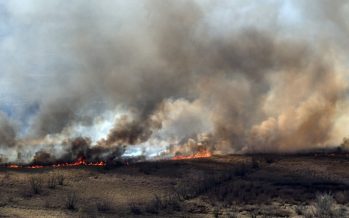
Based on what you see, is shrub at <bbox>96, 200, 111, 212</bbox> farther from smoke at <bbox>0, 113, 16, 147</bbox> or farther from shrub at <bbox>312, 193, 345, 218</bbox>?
smoke at <bbox>0, 113, 16, 147</bbox>

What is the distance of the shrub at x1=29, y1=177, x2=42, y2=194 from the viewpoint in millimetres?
25173

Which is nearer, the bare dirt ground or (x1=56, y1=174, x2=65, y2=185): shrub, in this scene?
the bare dirt ground

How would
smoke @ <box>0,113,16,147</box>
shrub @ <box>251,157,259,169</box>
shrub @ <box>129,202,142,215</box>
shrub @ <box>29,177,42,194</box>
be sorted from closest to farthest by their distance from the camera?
shrub @ <box>129,202,142,215</box>
shrub @ <box>29,177,42,194</box>
shrub @ <box>251,157,259,169</box>
smoke @ <box>0,113,16,147</box>

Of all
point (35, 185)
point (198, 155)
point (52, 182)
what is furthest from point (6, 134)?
point (198, 155)

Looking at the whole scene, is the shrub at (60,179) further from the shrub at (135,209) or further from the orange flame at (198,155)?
the orange flame at (198,155)

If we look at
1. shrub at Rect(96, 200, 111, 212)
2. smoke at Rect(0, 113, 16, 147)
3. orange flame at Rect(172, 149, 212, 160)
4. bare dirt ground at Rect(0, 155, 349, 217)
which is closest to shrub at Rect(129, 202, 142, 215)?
bare dirt ground at Rect(0, 155, 349, 217)

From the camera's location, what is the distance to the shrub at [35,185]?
25.2 m

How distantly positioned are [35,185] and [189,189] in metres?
7.38

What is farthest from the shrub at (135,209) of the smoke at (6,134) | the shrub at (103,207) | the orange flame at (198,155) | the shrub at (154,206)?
the smoke at (6,134)

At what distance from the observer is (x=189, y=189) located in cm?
2559

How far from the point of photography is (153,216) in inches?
845

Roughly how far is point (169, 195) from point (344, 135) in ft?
60.2

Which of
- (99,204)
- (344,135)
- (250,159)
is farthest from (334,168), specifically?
(99,204)

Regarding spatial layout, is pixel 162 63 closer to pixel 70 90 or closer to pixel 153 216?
pixel 70 90
